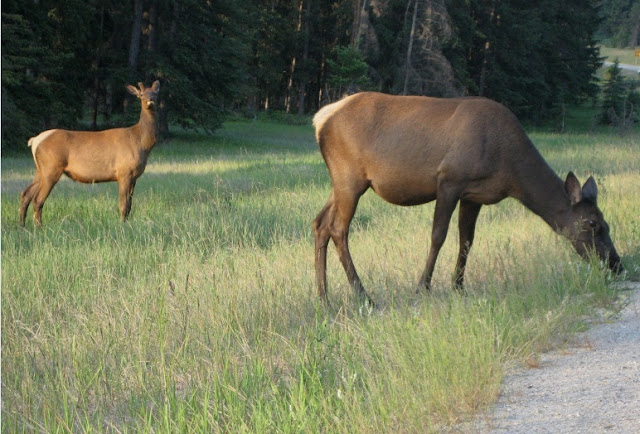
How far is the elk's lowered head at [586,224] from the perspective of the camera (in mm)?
7812

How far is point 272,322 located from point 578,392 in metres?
2.61

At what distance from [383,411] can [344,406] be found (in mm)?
214

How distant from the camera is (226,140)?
3638cm

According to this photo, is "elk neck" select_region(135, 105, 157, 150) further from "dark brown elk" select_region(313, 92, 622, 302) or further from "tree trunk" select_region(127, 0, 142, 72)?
"tree trunk" select_region(127, 0, 142, 72)

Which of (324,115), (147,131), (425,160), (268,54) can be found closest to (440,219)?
(425,160)

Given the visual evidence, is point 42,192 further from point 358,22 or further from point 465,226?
point 358,22

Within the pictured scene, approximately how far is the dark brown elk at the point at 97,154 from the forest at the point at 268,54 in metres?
13.4

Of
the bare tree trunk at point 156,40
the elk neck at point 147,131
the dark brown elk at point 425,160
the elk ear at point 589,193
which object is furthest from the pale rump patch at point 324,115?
the bare tree trunk at point 156,40

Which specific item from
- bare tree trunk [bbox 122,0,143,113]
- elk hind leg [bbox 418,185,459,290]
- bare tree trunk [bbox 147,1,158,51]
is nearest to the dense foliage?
bare tree trunk [bbox 147,1,158,51]

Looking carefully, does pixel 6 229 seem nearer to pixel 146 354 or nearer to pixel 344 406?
pixel 146 354

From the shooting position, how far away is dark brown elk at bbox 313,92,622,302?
289 inches

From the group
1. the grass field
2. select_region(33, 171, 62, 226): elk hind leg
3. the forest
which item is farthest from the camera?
the forest

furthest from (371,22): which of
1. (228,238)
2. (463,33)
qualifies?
(228,238)

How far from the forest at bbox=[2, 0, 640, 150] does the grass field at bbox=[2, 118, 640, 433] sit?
60.0ft
